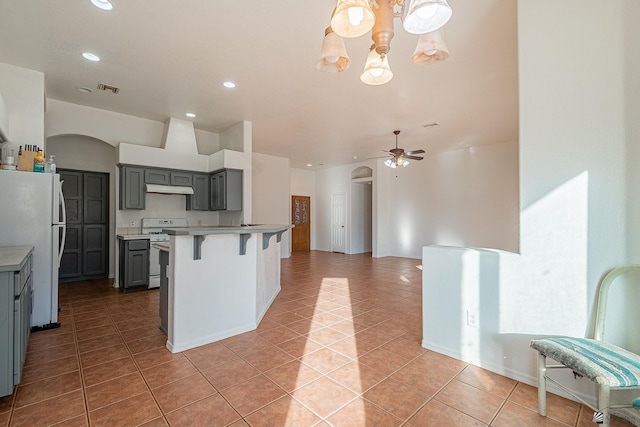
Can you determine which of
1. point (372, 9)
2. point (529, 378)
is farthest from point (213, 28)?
point (529, 378)

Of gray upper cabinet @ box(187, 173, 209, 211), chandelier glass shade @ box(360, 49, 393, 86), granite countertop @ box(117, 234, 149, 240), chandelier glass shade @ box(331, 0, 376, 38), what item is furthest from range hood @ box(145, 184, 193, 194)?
chandelier glass shade @ box(331, 0, 376, 38)

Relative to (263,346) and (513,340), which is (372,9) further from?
(263,346)

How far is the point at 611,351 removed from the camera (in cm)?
157

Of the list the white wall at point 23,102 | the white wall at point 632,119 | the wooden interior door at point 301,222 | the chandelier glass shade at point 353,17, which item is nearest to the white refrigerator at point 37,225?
the white wall at point 23,102

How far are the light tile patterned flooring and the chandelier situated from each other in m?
2.14

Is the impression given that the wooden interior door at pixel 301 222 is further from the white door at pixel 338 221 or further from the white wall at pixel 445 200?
the white door at pixel 338 221

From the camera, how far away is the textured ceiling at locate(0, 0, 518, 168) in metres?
2.54

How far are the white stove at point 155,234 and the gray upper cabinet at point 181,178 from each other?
694mm

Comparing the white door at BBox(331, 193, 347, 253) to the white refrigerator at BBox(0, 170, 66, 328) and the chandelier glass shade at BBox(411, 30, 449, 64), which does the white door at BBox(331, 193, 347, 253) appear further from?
the chandelier glass shade at BBox(411, 30, 449, 64)

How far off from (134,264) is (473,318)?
15.7 ft

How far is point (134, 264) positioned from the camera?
4672mm

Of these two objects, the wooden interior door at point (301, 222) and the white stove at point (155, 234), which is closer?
the white stove at point (155, 234)

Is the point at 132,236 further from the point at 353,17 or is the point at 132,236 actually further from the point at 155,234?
the point at 353,17

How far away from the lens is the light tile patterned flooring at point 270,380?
5.82 feet
